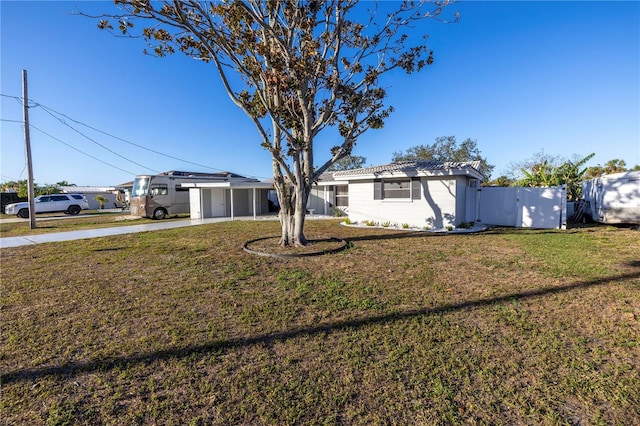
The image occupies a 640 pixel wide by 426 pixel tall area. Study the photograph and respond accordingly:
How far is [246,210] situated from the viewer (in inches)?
873

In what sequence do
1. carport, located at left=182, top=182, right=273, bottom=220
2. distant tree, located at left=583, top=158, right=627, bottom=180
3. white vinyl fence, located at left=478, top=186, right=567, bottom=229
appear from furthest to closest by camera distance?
distant tree, located at left=583, top=158, right=627, bottom=180
carport, located at left=182, top=182, right=273, bottom=220
white vinyl fence, located at left=478, top=186, right=567, bottom=229

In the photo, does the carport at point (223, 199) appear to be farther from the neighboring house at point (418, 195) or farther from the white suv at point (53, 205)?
the white suv at point (53, 205)

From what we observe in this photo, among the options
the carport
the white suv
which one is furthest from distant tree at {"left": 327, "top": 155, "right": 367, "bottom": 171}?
the white suv

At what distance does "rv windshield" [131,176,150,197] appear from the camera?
1833 cm

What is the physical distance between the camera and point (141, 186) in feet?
61.0

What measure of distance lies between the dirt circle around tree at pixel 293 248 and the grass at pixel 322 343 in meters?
1.09

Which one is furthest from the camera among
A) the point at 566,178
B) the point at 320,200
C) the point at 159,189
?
the point at 320,200

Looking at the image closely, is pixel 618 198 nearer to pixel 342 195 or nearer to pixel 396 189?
pixel 396 189

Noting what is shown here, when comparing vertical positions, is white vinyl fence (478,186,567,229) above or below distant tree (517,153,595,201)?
below

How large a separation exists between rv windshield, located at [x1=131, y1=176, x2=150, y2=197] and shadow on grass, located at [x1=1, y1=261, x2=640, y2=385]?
17266 mm

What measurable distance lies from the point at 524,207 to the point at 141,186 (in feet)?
67.1

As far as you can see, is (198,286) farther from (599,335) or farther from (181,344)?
(599,335)

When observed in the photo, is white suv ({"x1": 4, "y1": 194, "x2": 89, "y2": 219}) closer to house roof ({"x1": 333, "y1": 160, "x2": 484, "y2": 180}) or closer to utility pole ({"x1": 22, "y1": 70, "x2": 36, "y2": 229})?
utility pole ({"x1": 22, "y1": 70, "x2": 36, "y2": 229})

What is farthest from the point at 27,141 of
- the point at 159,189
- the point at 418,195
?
the point at 418,195
